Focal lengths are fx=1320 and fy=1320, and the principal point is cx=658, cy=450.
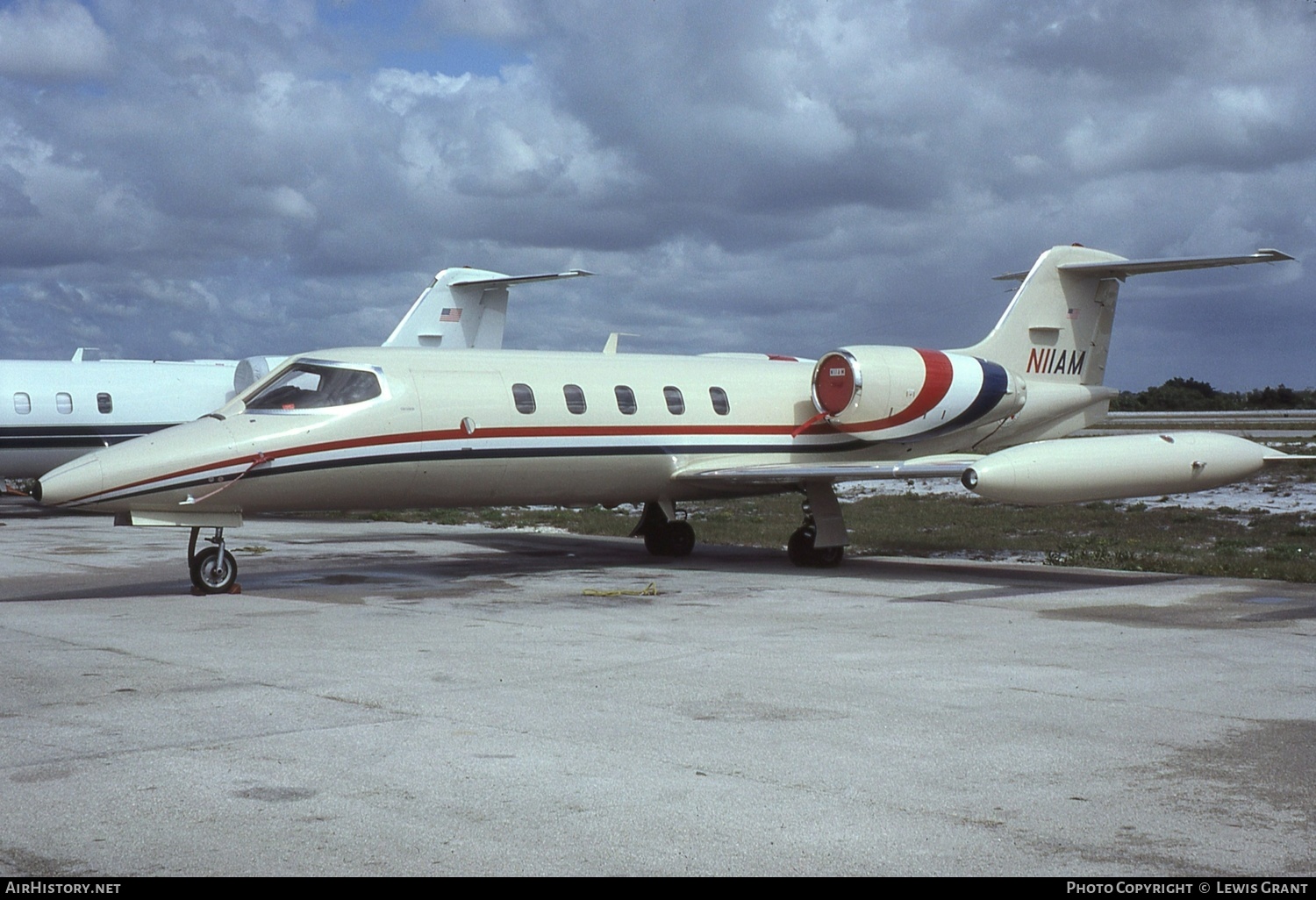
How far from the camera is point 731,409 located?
18672mm

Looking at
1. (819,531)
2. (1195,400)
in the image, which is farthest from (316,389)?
(1195,400)

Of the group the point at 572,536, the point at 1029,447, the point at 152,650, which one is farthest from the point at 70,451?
the point at 1029,447

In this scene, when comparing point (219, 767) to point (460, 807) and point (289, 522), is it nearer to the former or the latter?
point (460, 807)

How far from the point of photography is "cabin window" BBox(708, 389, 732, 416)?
18.5 m

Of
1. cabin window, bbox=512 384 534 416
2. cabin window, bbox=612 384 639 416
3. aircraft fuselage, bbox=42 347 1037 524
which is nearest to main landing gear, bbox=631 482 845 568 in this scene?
aircraft fuselage, bbox=42 347 1037 524

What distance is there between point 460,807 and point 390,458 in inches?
379

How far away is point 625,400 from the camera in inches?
694

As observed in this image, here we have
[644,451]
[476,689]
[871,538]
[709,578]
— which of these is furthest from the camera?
[871,538]

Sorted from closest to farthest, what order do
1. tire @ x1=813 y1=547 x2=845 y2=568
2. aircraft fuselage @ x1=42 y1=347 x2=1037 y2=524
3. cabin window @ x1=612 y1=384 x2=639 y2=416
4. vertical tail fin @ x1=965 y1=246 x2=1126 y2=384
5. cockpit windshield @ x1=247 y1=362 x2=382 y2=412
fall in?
aircraft fuselage @ x1=42 y1=347 x2=1037 y2=524
cockpit windshield @ x1=247 y1=362 x2=382 y2=412
cabin window @ x1=612 y1=384 x2=639 y2=416
tire @ x1=813 y1=547 x2=845 y2=568
vertical tail fin @ x1=965 y1=246 x2=1126 y2=384

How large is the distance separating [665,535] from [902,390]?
4.07 meters

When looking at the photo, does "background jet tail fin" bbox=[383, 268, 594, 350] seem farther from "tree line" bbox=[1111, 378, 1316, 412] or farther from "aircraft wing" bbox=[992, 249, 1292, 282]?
"tree line" bbox=[1111, 378, 1316, 412]

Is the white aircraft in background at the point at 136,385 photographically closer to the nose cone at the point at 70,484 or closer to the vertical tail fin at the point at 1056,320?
the vertical tail fin at the point at 1056,320

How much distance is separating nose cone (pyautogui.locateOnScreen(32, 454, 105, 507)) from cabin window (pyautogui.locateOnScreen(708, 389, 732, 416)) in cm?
833

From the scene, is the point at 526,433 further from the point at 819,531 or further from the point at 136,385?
the point at 136,385
